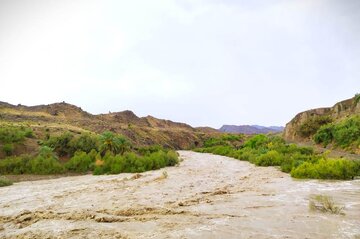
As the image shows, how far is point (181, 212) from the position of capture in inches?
447

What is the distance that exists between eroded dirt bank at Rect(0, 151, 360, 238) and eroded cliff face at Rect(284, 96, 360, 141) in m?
29.6

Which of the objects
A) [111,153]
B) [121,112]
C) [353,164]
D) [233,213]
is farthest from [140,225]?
→ [121,112]

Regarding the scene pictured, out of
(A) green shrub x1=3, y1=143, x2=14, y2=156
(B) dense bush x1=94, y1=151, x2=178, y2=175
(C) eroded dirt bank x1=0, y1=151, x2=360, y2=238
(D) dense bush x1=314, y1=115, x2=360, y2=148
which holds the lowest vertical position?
(C) eroded dirt bank x1=0, y1=151, x2=360, y2=238

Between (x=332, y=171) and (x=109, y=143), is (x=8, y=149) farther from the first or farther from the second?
(x=332, y=171)

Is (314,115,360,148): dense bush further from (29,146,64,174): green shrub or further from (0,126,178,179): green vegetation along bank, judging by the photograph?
(29,146,64,174): green shrub

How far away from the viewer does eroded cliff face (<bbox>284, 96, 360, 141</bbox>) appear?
143 feet

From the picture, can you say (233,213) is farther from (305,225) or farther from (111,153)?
(111,153)

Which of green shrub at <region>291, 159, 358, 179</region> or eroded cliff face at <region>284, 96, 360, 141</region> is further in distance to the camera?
eroded cliff face at <region>284, 96, 360, 141</region>

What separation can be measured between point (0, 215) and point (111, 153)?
19.3 metres

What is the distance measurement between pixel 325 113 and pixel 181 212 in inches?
1931

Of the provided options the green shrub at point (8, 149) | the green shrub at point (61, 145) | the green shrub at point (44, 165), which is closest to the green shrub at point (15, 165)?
the green shrub at point (44, 165)

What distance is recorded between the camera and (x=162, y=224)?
9.88 metres

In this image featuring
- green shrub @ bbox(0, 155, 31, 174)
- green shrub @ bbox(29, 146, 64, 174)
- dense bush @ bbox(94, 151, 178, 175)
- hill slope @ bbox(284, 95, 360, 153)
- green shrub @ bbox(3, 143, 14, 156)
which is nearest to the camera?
green shrub @ bbox(0, 155, 31, 174)

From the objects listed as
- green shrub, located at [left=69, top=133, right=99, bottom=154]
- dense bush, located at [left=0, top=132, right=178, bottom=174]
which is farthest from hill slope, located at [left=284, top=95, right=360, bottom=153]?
green shrub, located at [left=69, top=133, right=99, bottom=154]
